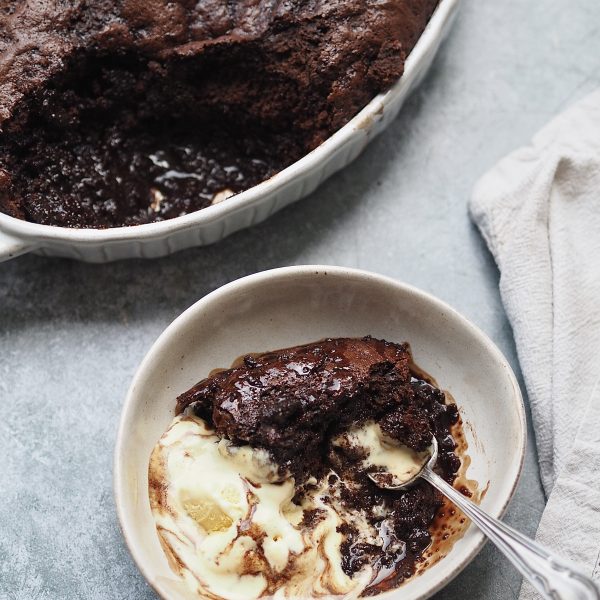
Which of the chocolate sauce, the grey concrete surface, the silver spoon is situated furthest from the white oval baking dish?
the silver spoon

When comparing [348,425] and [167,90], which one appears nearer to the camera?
[348,425]

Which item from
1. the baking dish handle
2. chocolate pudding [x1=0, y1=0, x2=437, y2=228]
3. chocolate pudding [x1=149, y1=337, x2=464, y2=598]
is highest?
chocolate pudding [x1=0, y1=0, x2=437, y2=228]

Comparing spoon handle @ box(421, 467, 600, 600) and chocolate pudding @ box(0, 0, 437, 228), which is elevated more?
chocolate pudding @ box(0, 0, 437, 228)

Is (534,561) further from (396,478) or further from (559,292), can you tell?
(559,292)

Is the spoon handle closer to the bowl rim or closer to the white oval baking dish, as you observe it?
the bowl rim

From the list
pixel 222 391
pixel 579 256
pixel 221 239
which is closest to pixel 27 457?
pixel 222 391

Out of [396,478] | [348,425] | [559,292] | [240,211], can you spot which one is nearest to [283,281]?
[240,211]

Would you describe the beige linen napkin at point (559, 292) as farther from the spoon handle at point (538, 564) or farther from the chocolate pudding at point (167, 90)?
the chocolate pudding at point (167, 90)

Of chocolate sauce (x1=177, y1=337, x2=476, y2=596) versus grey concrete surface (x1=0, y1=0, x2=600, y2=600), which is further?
grey concrete surface (x1=0, y1=0, x2=600, y2=600)
